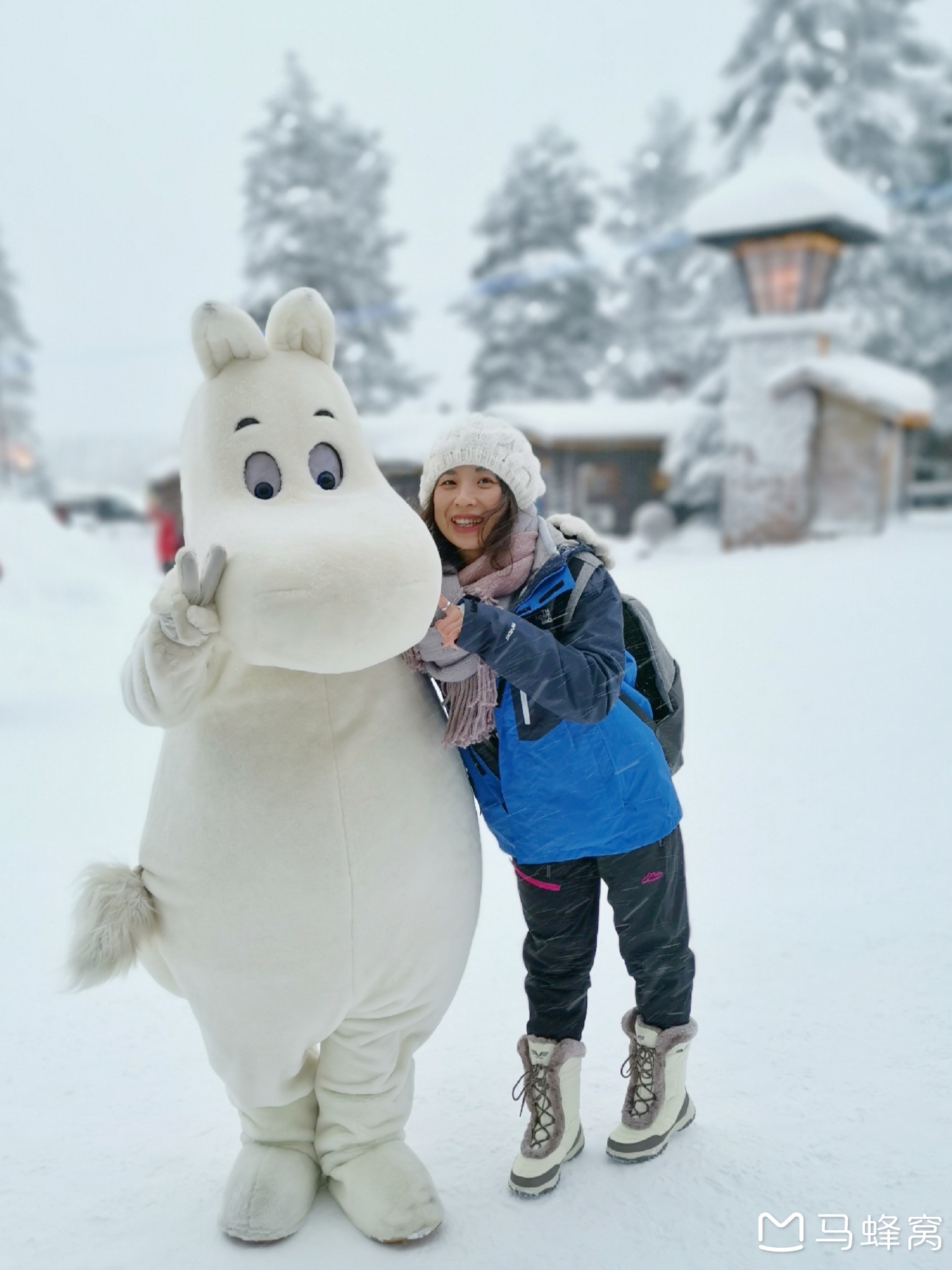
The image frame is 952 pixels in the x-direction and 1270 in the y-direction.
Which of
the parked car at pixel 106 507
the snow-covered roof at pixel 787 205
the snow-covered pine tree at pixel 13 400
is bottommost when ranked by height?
the parked car at pixel 106 507

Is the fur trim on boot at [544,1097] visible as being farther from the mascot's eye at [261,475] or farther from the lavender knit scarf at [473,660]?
the mascot's eye at [261,475]

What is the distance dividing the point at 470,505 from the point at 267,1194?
1353 millimetres

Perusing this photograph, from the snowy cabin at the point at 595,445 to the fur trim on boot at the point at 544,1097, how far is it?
13138 mm

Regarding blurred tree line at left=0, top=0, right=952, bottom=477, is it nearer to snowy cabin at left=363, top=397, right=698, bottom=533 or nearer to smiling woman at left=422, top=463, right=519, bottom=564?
snowy cabin at left=363, top=397, right=698, bottom=533

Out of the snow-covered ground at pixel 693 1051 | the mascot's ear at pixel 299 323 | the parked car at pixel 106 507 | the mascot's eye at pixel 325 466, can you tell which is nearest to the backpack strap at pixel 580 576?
the mascot's eye at pixel 325 466

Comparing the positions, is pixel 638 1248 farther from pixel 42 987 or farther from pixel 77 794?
pixel 77 794

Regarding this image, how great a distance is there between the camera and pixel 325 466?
1.76m

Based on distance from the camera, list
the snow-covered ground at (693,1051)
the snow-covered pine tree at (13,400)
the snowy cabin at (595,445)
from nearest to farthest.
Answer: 1. the snow-covered ground at (693,1051)
2. the snowy cabin at (595,445)
3. the snow-covered pine tree at (13,400)

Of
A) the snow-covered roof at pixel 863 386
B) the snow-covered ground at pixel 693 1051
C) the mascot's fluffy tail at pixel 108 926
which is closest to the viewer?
the mascot's fluffy tail at pixel 108 926

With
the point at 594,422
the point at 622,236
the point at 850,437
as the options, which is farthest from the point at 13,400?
the point at 850,437

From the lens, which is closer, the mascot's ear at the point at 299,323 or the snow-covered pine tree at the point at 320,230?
the mascot's ear at the point at 299,323

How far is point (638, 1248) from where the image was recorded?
1843 mm

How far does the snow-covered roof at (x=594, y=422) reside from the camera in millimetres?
15758

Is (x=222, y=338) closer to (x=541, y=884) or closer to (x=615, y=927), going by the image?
(x=541, y=884)
